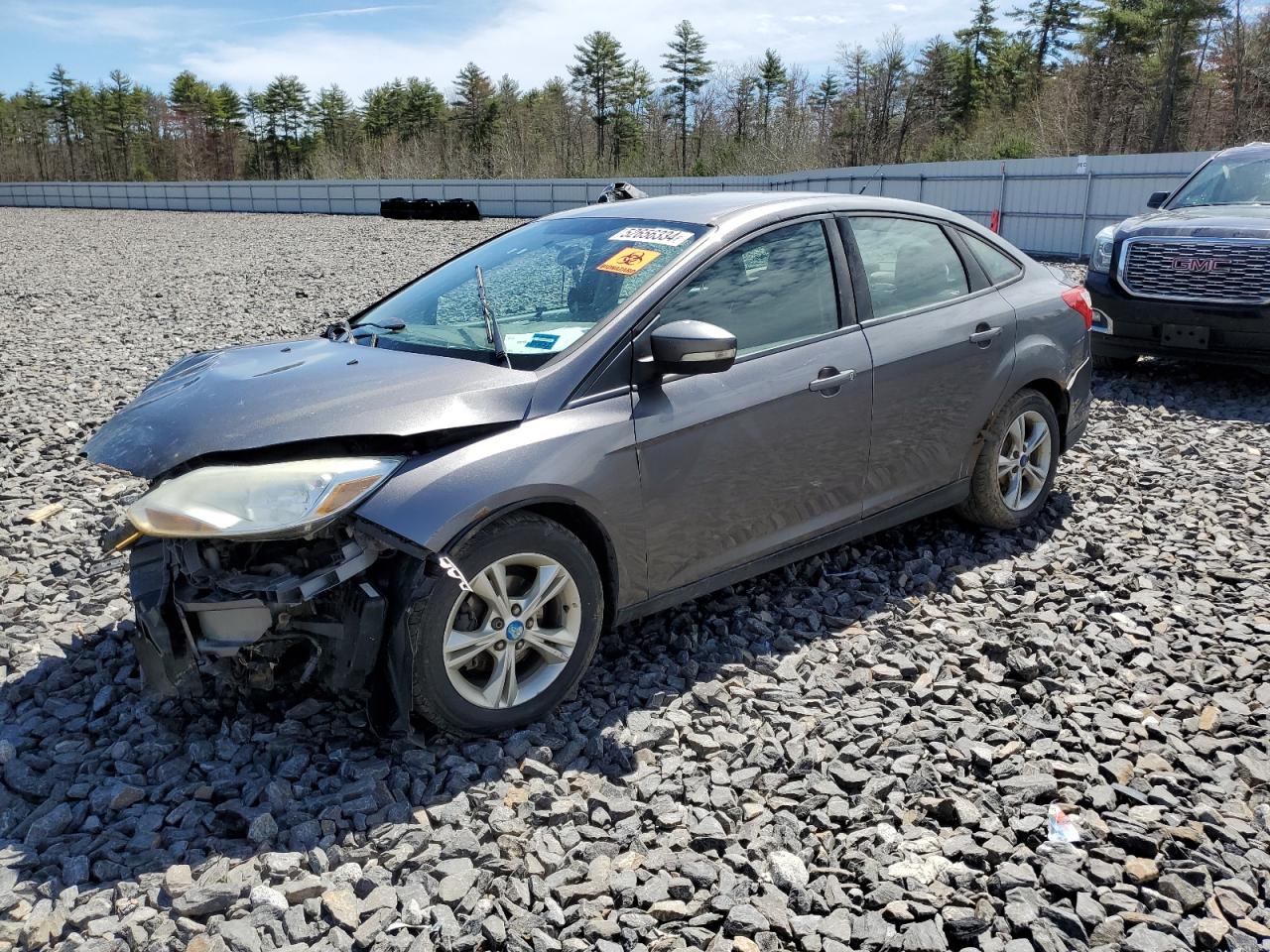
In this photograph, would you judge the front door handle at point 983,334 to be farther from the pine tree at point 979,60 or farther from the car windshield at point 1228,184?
the pine tree at point 979,60

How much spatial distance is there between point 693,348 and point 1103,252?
7.12m

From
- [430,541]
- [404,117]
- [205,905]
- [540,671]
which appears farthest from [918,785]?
[404,117]

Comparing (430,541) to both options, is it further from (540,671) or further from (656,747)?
(656,747)

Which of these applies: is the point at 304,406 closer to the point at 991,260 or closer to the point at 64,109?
the point at 991,260

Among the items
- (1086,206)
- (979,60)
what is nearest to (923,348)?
(1086,206)

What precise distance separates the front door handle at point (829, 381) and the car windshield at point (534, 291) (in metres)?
0.75

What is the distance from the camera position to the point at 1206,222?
8.45 meters

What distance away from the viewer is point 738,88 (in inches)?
2493

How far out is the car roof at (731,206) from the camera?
4.16m

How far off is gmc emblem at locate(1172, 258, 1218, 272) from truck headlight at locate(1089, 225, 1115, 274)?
0.62 meters

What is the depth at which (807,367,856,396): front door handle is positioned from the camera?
161 inches

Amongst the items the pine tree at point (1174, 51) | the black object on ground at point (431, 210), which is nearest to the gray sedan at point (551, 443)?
the black object on ground at point (431, 210)

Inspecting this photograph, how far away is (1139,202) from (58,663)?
2176 centimetres

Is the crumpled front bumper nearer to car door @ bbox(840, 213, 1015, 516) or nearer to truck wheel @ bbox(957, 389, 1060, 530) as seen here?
car door @ bbox(840, 213, 1015, 516)
